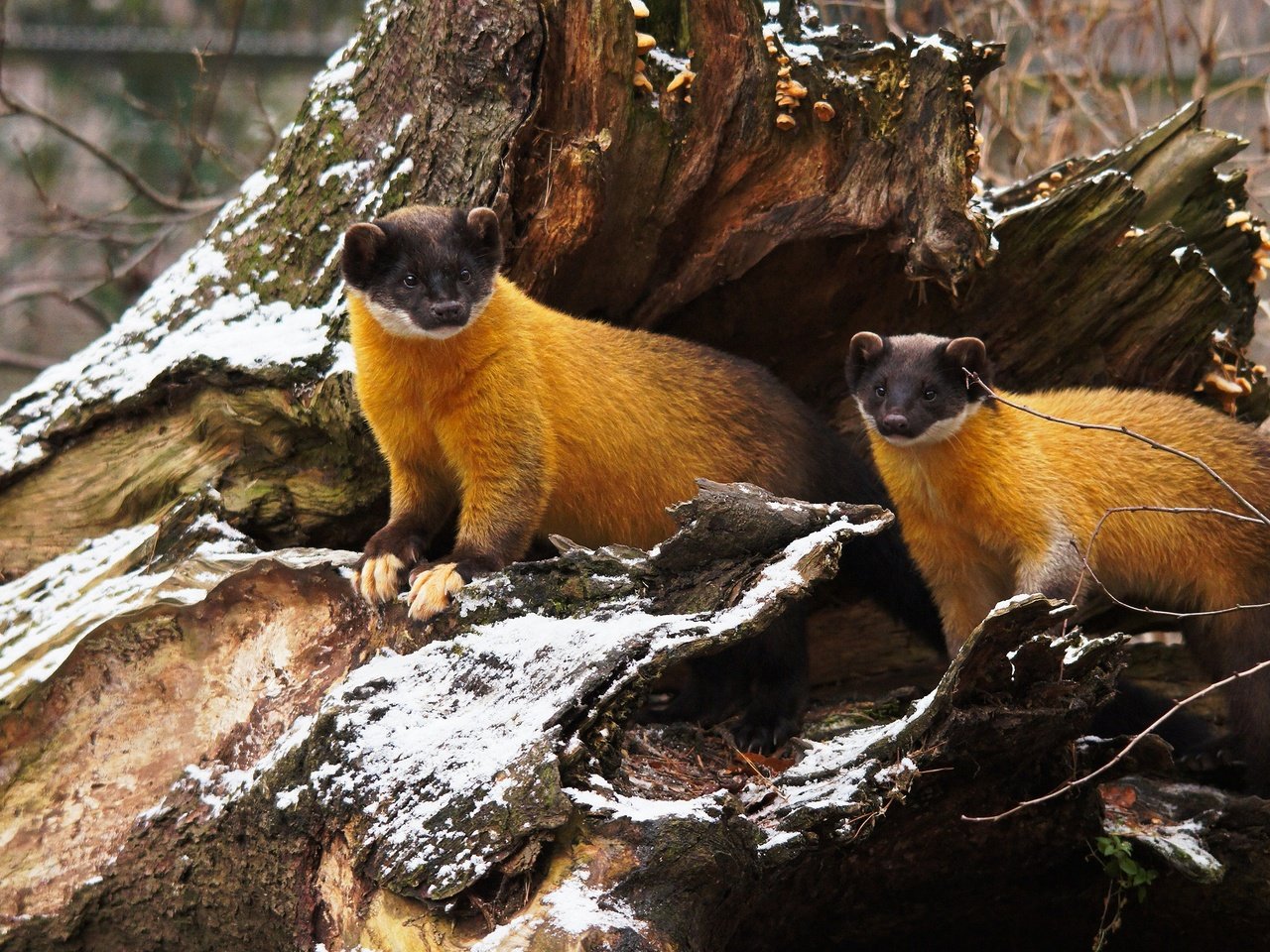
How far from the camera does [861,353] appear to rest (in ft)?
21.0

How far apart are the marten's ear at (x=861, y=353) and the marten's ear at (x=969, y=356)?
326mm

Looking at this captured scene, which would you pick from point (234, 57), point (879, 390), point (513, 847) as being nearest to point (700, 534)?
point (513, 847)

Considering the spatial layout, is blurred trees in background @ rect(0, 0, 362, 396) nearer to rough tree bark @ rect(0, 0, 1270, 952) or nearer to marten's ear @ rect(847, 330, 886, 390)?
rough tree bark @ rect(0, 0, 1270, 952)

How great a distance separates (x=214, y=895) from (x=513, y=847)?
4.86 ft

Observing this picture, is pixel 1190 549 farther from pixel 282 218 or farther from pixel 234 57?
pixel 234 57

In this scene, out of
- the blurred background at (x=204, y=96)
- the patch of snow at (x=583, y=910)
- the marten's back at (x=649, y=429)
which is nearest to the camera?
the patch of snow at (x=583, y=910)

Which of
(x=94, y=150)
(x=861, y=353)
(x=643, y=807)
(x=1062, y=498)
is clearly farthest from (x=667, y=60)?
(x=94, y=150)

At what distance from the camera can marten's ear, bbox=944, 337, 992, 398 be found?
6105 mm

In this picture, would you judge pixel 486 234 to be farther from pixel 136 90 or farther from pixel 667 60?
pixel 136 90

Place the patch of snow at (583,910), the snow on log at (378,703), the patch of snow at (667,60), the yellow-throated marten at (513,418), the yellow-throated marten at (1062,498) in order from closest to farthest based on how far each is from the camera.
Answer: the patch of snow at (583,910) → the snow on log at (378,703) → the yellow-throated marten at (513,418) → the yellow-throated marten at (1062,498) → the patch of snow at (667,60)

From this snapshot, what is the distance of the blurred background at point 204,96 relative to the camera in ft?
35.9

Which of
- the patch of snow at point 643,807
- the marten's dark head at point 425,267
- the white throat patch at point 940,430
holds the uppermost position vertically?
the marten's dark head at point 425,267

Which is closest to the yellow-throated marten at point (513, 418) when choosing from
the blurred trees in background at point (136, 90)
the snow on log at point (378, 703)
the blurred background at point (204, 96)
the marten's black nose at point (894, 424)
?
the snow on log at point (378, 703)

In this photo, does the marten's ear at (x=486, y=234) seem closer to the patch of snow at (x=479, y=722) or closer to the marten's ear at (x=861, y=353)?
the patch of snow at (x=479, y=722)
